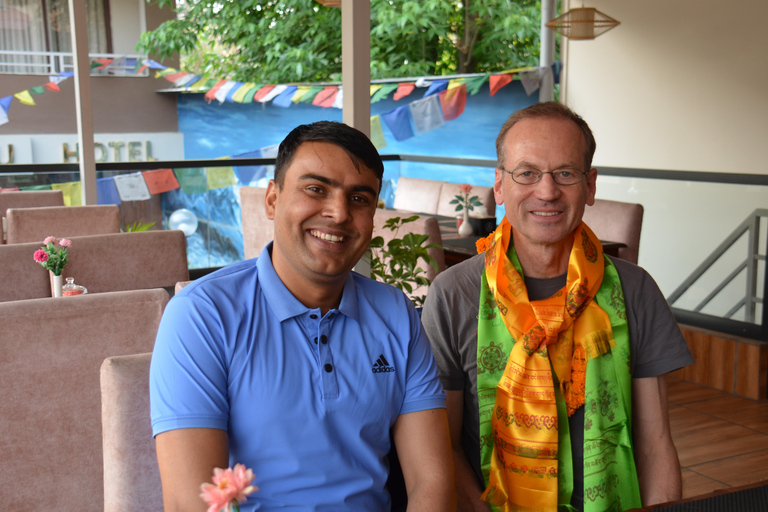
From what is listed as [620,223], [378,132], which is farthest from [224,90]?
[620,223]

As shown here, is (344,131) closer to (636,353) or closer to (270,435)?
(270,435)

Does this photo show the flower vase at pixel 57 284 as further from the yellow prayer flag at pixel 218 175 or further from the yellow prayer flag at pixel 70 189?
the yellow prayer flag at pixel 218 175

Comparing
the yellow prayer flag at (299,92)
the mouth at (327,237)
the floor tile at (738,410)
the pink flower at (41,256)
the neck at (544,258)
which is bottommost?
the floor tile at (738,410)

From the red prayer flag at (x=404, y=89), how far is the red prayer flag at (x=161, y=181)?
3447 millimetres

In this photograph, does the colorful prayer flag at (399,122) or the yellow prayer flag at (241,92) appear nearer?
the colorful prayer flag at (399,122)

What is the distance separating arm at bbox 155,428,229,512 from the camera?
1096mm

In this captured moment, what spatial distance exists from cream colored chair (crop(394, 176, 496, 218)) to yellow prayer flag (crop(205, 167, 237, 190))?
1485 millimetres

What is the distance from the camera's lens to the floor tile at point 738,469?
292cm

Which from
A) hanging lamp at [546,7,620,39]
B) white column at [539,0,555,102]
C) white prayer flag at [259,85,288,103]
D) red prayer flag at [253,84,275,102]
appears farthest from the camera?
red prayer flag at [253,84,275,102]

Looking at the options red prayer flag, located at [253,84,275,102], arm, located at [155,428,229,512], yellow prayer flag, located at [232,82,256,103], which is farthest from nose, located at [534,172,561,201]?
yellow prayer flag, located at [232,82,256,103]

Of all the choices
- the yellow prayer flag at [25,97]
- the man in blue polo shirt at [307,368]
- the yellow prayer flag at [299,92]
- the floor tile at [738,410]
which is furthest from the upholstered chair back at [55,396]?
the yellow prayer flag at [25,97]

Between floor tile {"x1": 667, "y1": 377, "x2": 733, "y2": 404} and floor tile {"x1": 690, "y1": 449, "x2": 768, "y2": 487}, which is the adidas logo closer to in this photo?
floor tile {"x1": 690, "y1": 449, "x2": 768, "y2": 487}

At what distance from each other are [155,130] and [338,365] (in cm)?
1274

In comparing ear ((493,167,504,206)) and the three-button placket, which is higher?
ear ((493,167,504,206))
